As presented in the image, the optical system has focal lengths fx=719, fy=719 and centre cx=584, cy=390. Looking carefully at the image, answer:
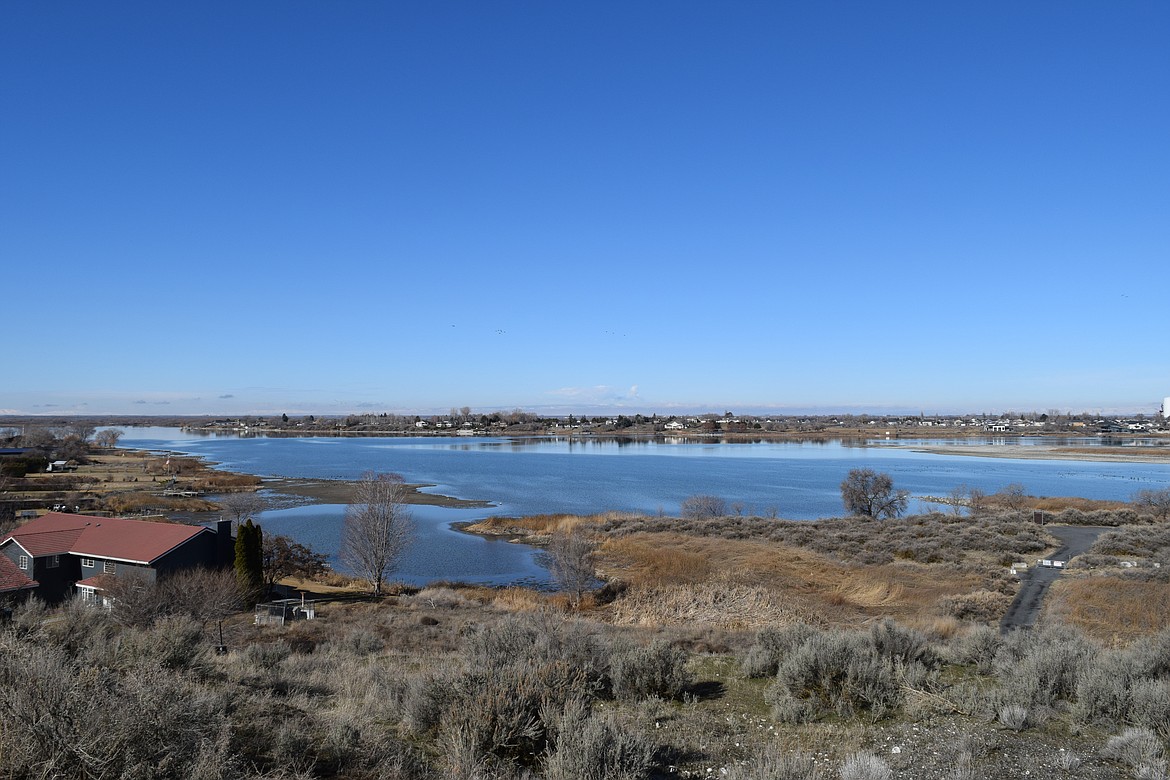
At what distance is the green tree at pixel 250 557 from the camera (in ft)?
80.4

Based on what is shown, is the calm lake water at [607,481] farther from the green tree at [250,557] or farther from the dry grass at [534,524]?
the green tree at [250,557]

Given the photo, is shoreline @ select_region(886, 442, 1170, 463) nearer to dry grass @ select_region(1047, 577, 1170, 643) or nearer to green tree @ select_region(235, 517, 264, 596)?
dry grass @ select_region(1047, 577, 1170, 643)

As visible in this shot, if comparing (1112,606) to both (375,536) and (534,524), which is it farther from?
(534,524)

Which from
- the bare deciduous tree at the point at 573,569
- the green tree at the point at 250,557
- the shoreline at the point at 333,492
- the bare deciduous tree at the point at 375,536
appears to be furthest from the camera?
the shoreline at the point at 333,492

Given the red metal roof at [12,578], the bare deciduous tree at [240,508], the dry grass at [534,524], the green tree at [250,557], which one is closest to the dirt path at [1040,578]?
the green tree at [250,557]

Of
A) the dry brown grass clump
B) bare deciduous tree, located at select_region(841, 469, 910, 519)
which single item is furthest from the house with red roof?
bare deciduous tree, located at select_region(841, 469, 910, 519)

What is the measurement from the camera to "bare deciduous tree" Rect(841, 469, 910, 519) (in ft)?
148

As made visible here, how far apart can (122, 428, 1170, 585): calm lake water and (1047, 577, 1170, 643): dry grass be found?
63.1 feet

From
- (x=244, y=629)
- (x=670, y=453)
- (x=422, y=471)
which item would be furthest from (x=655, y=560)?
(x=670, y=453)

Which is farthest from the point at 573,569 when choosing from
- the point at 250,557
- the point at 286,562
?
the point at 286,562

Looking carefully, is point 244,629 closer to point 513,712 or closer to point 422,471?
point 513,712

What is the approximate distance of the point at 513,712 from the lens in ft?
20.1

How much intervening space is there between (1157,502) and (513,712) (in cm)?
4866

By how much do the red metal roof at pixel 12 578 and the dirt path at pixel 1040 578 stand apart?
2757 cm
